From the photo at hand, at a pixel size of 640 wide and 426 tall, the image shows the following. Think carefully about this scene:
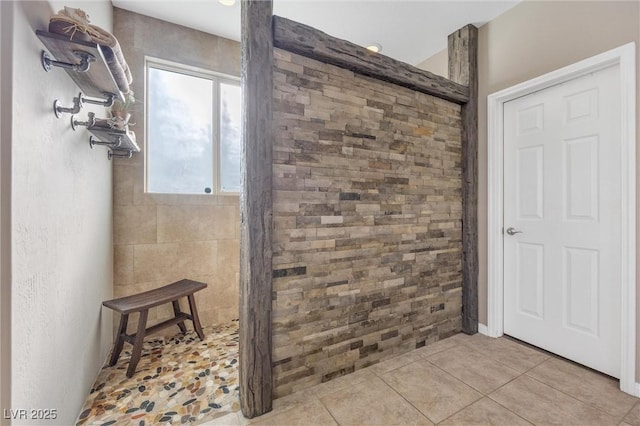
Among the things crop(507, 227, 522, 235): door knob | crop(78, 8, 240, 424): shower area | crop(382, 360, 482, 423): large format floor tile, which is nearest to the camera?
crop(382, 360, 482, 423): large format floor tile

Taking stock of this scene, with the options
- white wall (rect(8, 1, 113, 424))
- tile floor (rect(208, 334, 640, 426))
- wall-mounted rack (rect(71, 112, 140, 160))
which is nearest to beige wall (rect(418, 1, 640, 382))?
tile floor (rect(208, 334, 640, 426))

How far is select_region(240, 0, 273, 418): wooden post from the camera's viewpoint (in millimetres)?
1570

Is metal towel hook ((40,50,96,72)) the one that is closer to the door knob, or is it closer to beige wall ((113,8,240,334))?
beige wall ((113,8,240,334))

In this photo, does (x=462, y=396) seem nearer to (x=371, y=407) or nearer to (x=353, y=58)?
(x=371, y=407)

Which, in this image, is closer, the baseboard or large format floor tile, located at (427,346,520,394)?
large format floor tile, located at (427,346,520,394)

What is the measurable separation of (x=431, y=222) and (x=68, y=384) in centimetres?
261

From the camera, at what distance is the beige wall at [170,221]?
96.0 inches

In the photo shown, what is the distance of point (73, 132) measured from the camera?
1525 millimetres

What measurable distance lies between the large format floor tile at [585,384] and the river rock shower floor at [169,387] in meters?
2.09

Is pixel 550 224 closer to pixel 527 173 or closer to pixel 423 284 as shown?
pixel 527 173

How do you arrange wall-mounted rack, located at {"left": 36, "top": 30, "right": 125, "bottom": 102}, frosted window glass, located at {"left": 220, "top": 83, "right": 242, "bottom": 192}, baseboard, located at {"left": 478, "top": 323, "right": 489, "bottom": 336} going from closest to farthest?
wall-mounted rack, located at {"left": 36, "top": 30, "right": 125, "bottom": 102} < baseboard, located at {"left": 478, "top": 323, "right": 489, "bottom": 336} < frosted window glass, located at {"left": 220, "top": 83, "right": 242, "bottom": 192}

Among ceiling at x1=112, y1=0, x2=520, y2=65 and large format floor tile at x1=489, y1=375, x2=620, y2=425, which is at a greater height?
ceiling at x1=112, y1=0, x2=520, y2=65

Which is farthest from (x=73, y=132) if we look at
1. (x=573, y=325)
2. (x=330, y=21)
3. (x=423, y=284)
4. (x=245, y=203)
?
(x=573, y=325)

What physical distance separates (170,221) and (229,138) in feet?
3.36
